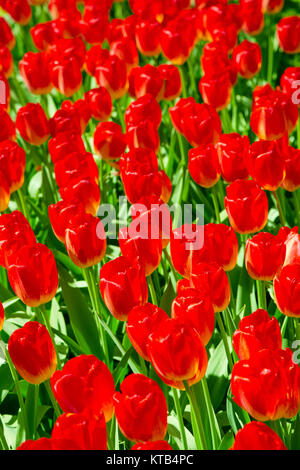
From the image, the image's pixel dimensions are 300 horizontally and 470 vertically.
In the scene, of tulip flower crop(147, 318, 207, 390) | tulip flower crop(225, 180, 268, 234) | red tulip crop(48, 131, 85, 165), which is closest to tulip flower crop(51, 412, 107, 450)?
tulip flower crop(147, 318, 207, 390)

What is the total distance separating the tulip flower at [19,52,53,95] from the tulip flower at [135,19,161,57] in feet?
1.26

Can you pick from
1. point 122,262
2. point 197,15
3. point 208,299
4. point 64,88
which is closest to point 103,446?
point 208,299

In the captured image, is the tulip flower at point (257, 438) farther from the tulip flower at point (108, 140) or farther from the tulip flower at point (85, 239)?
the tulip flower at point (108, 140)

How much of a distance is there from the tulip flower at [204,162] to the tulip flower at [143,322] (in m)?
0.76

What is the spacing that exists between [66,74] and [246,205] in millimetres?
1206

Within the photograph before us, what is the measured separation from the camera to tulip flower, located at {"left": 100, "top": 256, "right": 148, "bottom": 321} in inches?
61.0

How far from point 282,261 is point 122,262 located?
35 centimetres

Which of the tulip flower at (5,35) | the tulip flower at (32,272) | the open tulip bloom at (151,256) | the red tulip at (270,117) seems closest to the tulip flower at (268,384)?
the open tulip bloom at (151,256)

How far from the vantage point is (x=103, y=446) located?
3.93 ft

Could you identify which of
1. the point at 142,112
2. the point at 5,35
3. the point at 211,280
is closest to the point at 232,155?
the point at 142,112

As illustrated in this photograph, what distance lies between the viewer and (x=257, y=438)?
1116mm

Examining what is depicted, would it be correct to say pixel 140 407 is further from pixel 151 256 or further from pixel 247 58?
pixel 247 58

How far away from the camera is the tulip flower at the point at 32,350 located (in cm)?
143

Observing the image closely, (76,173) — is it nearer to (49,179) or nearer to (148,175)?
(148,175)
